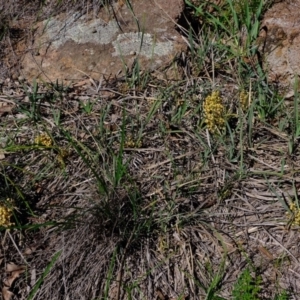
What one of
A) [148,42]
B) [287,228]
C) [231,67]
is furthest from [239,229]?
[148,42]

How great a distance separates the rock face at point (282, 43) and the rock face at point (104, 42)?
0.47 meters

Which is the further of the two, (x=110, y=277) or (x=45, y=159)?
(x=45, y=159)

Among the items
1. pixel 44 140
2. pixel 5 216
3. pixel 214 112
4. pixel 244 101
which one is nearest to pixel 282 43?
pixel 244 101

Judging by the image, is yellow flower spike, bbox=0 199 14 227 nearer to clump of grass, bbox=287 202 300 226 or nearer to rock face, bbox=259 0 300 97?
clump of grass, bbox=287 202 300 226

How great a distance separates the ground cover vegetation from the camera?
2.23 m

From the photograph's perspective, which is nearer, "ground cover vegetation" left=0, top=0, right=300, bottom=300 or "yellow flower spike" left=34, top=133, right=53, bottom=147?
"ground cover vegetation" left=0, top=0, right=300, bottom=300

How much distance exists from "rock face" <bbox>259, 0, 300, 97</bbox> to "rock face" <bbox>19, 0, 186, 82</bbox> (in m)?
0.47

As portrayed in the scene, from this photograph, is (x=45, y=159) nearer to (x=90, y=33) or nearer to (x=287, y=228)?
(x=90, y=33)

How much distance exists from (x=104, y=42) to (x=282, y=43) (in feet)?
3.11

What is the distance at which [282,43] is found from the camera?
293 centimetres

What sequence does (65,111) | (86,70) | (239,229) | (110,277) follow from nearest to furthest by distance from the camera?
(110,277), (239,229), (65,111), (86,70)

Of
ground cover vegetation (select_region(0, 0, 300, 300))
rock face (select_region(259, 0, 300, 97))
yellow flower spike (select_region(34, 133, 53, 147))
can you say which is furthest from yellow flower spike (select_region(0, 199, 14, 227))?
rock face (select_region(259, 0, 300, 97))

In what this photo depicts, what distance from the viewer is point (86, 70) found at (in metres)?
2.92

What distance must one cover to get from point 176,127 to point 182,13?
29.8 inches
